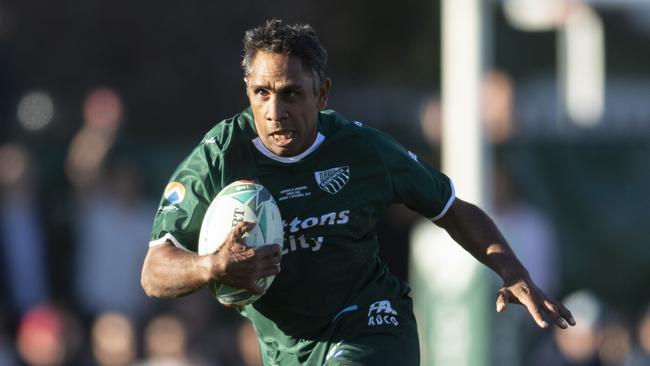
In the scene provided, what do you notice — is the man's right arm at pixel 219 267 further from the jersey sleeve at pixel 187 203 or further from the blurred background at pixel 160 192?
the blurred background at pixel 160 192

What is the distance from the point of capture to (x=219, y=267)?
7156mm

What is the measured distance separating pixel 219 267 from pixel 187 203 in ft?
2.83

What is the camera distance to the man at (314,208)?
314 inches

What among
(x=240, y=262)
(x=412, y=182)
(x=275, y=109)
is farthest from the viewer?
(x=412, y=182)

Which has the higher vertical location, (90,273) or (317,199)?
(317,199)

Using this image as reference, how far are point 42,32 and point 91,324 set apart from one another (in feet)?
18.5

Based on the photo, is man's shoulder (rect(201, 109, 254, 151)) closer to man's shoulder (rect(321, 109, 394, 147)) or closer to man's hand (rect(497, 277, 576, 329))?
man's shoulder (rect(321, 109, 394, 147))

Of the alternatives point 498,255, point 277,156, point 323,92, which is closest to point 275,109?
point 277,156

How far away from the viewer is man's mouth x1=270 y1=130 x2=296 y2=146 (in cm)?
803

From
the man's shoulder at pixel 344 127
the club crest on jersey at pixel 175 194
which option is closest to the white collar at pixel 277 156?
the man's shoulder at pixel 344 127

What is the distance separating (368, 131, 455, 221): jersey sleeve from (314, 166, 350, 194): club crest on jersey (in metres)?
0.24

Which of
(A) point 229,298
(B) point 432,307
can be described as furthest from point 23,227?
(A) point 229,298

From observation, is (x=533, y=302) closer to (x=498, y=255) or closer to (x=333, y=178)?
(x=498, y=255)

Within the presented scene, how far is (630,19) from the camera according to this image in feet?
77.5
